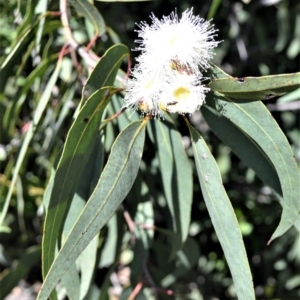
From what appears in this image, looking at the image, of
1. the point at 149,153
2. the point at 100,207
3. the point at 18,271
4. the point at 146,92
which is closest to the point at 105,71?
the point at 146,92

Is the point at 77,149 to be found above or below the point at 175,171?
below

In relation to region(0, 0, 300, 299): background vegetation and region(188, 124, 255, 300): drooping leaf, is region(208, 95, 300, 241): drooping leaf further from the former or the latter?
region(0, 0, 300, 299): background vegetation

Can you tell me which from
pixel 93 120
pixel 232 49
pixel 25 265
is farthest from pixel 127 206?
pixel 232 49

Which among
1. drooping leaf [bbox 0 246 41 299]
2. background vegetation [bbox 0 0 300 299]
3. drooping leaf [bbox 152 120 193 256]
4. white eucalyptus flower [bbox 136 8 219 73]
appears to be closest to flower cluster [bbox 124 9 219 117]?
white eucalyptus flower [bbox 136 8 219 73]

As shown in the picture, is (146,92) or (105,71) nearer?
(146,92)

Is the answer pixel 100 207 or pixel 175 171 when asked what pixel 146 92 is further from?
pixel 175 171

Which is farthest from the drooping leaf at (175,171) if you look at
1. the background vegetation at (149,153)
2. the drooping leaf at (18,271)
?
the drooping leaf at (18,271)

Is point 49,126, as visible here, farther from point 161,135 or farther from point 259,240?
point 259,240
